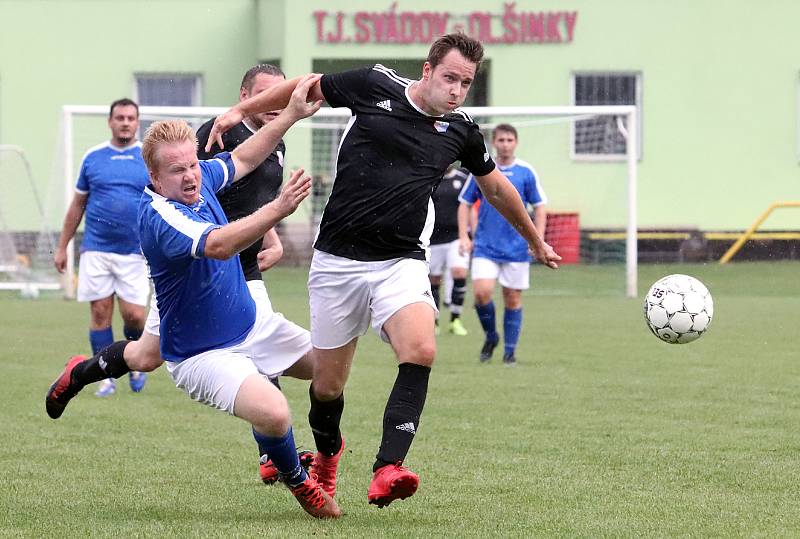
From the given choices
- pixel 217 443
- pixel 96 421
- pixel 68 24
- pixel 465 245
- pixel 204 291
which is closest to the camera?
pixel 204 291

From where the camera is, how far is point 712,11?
85.2ft

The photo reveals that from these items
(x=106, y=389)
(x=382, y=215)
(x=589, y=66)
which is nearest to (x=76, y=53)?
(x=589, y=66)

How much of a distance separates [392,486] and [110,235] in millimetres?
5705

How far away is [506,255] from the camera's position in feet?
40.4

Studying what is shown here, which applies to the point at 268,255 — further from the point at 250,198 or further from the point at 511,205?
the point at 511,205

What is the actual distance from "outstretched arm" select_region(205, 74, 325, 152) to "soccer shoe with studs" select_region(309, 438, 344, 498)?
1.49 meters

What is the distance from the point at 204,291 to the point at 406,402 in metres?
0.94

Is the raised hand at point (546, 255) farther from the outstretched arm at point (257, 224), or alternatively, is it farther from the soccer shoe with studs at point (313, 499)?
the outstretched arm at point (257, 224)

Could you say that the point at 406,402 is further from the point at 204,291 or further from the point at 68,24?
the point at 68,24

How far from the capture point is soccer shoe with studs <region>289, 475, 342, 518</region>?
572 cm

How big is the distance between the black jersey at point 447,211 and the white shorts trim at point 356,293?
32.5 ft

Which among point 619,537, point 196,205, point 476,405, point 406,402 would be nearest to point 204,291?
point 196,205

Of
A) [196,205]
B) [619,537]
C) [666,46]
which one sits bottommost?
[619,537]

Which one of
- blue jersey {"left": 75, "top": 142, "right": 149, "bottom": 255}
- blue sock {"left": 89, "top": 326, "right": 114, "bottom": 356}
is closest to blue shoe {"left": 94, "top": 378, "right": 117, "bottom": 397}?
blue sock {"left": 89, "top": 326, "right": 114, "bottom": 356}
